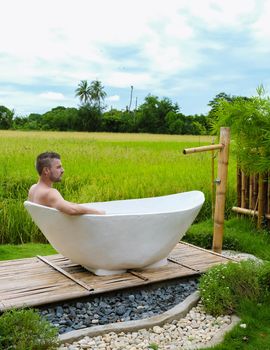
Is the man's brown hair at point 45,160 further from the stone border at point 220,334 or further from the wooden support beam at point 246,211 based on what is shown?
the wooden support beam at point 246,211

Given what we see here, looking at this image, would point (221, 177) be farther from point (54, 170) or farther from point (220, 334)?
point (220, 334)

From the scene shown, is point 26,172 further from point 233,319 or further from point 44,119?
point 44,119

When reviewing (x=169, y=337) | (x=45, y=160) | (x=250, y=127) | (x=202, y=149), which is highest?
(x=250, y=127)

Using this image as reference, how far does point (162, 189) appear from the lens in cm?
636

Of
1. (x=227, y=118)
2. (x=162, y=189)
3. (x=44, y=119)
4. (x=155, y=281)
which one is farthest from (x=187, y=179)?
(x=44, y=119)

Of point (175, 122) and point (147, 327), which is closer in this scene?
point (147, 327)

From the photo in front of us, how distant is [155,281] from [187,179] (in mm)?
3439

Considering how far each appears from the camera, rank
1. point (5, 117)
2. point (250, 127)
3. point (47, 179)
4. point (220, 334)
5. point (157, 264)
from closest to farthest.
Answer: point (220, 334) < point (47, 179) < point (157, 264) < point (250, 127) < point (5, 117)

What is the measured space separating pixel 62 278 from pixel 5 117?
94.9 ft

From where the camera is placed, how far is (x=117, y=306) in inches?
129

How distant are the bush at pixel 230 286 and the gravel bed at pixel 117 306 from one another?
264mm

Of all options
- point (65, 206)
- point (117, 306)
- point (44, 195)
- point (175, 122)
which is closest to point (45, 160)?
point (44, 195)

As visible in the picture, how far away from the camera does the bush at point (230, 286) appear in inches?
126

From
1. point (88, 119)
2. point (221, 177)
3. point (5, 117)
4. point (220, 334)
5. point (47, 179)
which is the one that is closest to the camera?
point (220, 334)
